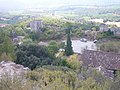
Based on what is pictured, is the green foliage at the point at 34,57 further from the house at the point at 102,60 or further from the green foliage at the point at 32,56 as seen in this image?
the house at the point at 102,60

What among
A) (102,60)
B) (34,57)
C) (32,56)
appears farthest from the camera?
(102,60)

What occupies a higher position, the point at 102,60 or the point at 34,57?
the point at 34,57

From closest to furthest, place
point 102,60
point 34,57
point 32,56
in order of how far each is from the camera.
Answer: point 34,57 → point 32,56 → point 102,60

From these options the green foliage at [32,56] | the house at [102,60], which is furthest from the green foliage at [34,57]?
the house at [102,60]

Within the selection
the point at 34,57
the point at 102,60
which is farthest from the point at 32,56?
the point at 102,60

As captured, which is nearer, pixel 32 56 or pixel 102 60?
pixel 32 56

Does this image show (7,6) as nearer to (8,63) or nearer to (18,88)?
(8,63)

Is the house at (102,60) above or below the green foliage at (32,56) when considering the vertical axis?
below

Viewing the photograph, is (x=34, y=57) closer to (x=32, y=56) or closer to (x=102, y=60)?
(x=32, y=56)

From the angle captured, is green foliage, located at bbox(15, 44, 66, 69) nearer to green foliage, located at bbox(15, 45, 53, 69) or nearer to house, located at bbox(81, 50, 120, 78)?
green foliage, located at bbox(15, 45, 53, 69)
